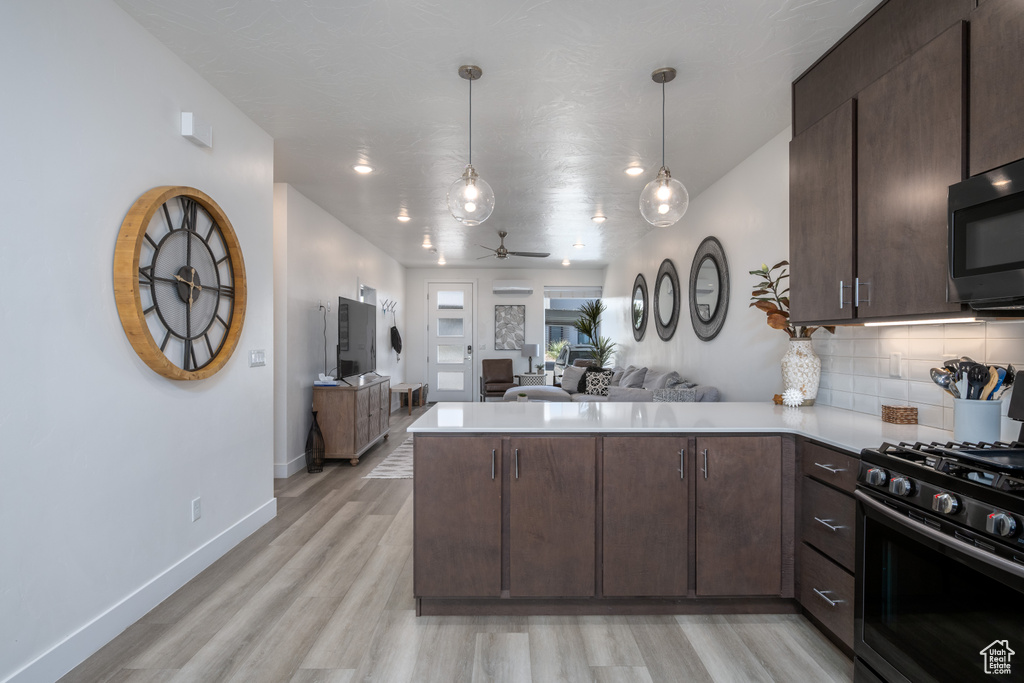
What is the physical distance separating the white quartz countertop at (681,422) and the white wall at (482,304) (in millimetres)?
6742

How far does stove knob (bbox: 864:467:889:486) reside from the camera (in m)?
1.58

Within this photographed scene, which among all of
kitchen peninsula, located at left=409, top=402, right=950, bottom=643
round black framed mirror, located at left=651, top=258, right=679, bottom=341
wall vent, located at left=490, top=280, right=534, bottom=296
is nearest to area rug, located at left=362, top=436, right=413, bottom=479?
kitchen peninsula, located at left=409, top=402, right=950, bottom=643

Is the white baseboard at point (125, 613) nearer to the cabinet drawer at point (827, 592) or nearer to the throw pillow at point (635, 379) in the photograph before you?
the cabinet drawer at point (827, 592)

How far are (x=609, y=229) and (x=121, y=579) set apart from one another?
5501 millimetres

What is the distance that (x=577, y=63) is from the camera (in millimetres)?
2512

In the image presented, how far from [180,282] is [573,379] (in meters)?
5.32

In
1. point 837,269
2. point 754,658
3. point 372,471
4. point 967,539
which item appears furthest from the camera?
point 372,471

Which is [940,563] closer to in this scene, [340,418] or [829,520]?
[829,520]

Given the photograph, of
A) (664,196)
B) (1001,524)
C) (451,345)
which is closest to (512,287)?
(451,345)

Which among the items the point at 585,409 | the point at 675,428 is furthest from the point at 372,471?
the point at 675,428

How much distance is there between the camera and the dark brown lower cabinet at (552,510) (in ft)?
7.42

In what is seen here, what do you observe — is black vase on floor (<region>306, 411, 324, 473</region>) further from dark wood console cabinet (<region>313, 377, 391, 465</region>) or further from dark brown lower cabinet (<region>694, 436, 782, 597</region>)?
dark brown lower cabinet (<region>694, 436, 782, 597</region>)

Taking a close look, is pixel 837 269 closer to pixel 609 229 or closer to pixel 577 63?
pixel 577 63

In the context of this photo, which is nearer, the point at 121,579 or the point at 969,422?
the point at 969,422
